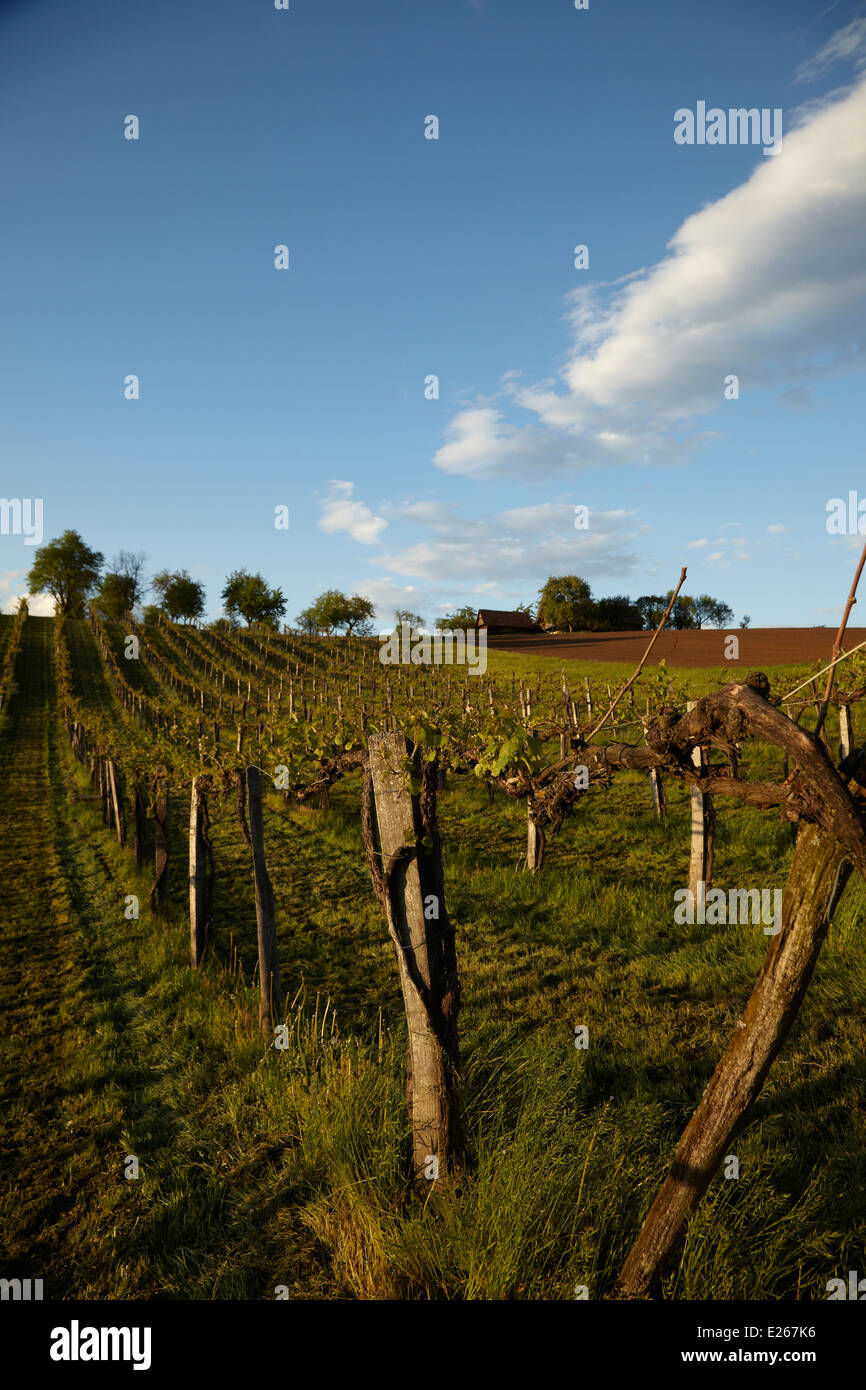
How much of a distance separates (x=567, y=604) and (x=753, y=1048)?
235 feet

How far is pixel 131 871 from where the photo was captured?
10.6m

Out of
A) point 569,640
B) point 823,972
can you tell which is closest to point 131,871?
point 823,972

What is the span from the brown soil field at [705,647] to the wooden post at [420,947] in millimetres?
26317

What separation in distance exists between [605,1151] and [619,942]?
3932mm

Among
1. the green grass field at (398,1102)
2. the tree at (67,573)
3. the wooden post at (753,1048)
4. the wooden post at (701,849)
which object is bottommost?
the green grass field at (398,1102)

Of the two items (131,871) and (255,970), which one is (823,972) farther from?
(131,871)

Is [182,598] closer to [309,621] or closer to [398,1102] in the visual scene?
[309,621]

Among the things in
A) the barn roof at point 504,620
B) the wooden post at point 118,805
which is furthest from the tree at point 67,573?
the wooden post at point 118,805

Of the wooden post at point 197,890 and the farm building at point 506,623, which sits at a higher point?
the farm building at point 506,623

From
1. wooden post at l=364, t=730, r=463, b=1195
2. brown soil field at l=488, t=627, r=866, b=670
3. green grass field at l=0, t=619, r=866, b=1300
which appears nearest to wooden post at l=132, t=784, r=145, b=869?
green grass field at l=0, t=619, r=866, b=1300

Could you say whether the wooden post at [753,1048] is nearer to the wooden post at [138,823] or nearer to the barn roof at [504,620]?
the wooden post at [138,823]

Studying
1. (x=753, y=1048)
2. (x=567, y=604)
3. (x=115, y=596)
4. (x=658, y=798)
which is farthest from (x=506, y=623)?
(x=753, y=1048)

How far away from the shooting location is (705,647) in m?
42.3

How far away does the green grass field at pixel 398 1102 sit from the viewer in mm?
2771
